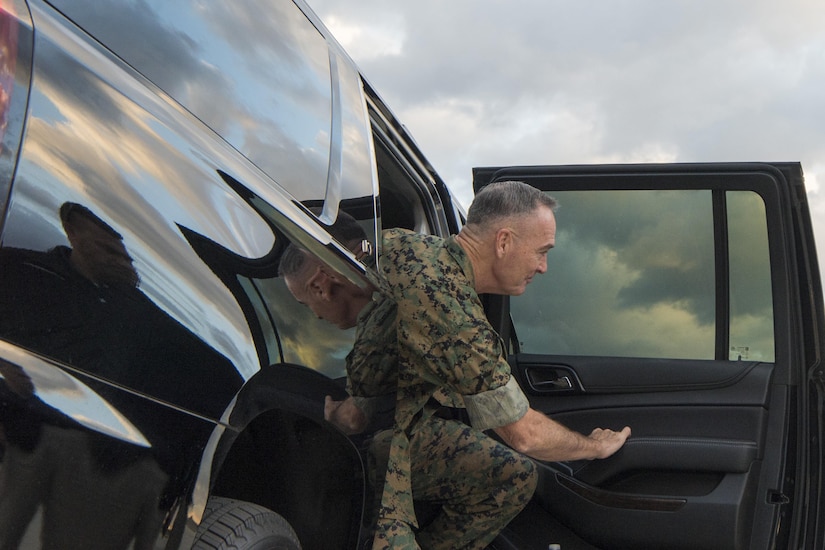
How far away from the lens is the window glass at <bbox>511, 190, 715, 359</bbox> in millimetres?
2875

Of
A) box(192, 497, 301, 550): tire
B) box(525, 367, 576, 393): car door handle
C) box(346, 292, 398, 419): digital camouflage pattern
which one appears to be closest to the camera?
box(192, 497, 301, 550): tire

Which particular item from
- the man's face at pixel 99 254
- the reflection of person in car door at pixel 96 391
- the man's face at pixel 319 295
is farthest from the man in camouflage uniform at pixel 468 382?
the man's face at pixel 99 254

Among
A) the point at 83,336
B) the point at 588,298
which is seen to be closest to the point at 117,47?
the point at 83,336

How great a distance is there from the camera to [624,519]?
2820 millimetres

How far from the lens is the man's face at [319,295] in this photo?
1524 millimetres

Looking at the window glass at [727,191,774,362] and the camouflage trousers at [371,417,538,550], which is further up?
the window glass at [727,191,774,362]

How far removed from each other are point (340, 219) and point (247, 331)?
470 millimetres

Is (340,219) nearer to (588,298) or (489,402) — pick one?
(489,402)

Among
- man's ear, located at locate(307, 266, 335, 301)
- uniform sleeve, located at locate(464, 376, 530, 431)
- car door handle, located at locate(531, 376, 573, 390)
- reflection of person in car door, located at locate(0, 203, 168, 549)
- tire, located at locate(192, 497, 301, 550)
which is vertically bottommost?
tire, located at locate(192, 497, 301, 550)

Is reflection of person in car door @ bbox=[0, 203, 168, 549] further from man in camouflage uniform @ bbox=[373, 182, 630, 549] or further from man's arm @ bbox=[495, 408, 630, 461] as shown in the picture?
man's arm @ bbox=[495, 408, 630, 461]

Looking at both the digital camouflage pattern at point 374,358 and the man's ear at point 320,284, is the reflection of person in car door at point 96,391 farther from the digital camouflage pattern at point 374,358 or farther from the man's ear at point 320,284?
the digital camouflage pattern at point 374,358

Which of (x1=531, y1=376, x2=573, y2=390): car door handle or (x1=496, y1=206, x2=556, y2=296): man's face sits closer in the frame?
(x1=496, y1=206, x2=556, y2=296): man's face

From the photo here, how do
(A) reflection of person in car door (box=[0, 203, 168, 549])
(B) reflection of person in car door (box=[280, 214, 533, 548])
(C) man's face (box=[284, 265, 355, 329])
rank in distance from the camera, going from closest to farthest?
(A) reflection of person in car door (box=[0, 203, 168, 549]), (C) man's face (box=[284, 265, 355, 329]), (B) reflection of person in car door (box=[280, 214, 533, 548])

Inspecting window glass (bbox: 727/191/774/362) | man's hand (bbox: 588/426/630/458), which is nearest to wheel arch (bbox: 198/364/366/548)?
man's hand (bbox: 588/426/630/458)
